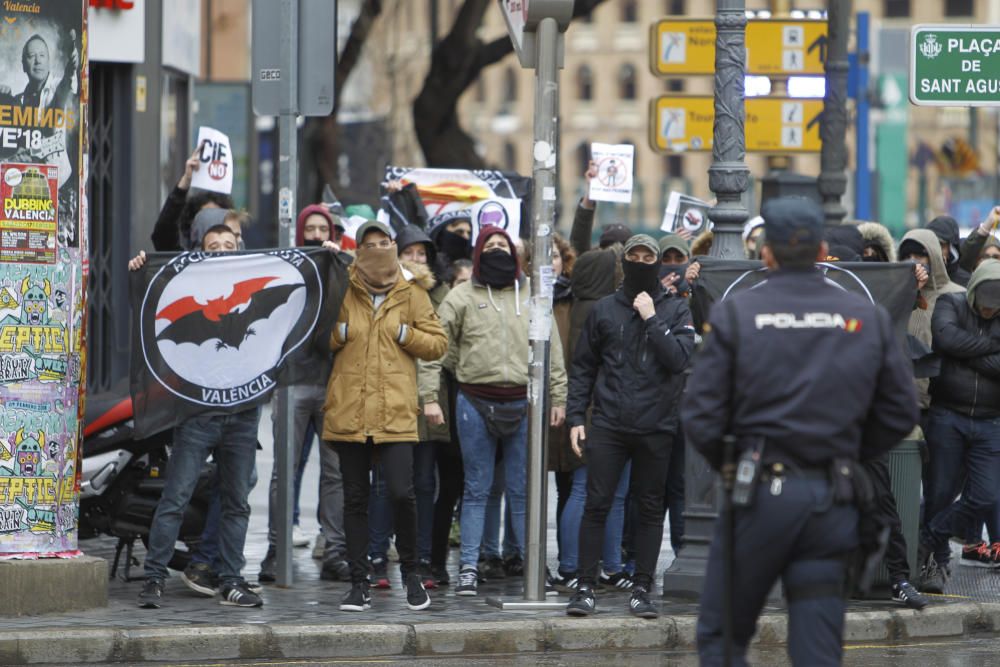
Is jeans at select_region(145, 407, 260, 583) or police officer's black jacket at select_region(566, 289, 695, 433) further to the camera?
jeans at select_region(145, 407, 260, 583)

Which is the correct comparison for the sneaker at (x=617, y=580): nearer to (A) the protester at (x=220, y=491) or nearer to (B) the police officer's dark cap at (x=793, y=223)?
(A) the protester at (x=220, y=491)

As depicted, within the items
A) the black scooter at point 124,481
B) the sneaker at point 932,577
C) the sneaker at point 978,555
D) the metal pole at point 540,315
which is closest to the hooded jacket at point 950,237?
the sneaker at point 978,555

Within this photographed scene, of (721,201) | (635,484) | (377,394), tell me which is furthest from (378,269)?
(721,201)

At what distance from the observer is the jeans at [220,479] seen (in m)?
9.75

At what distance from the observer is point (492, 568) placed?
11008 mm

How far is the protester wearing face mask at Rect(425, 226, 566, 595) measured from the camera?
1035 cm

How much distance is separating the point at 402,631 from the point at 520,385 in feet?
6.07

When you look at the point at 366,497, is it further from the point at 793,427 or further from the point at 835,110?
the point at 835,110

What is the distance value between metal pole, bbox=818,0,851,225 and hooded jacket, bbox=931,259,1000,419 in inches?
186

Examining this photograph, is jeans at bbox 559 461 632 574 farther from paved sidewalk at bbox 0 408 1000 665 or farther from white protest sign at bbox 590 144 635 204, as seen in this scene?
white protest sign at bbox 590 144 635 204

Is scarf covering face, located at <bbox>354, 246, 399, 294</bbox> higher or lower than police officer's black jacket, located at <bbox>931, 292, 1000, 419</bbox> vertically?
higher

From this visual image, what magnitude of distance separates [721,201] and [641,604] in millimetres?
2401

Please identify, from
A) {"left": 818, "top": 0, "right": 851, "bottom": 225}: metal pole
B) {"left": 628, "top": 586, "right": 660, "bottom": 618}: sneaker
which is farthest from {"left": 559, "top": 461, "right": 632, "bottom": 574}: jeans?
{"left": 818, "top": 0, "right": 851, "bottom": 225}: metal pole

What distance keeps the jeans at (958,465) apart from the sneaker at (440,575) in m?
2.67
